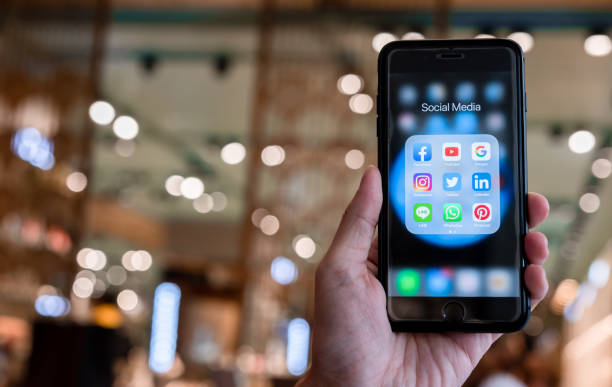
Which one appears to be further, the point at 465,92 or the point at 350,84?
the point at 350,84

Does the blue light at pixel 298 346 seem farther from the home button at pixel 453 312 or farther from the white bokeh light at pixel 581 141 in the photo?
the home button at pixel 453 312

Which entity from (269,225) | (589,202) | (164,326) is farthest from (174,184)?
(269,225)

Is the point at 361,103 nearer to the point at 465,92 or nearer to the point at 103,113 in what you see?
the point at 103,113

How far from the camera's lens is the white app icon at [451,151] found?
3.22 ft

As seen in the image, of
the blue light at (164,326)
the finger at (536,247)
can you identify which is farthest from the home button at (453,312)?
the blue light at (164,326)

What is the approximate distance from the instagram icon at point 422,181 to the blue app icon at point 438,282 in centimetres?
11

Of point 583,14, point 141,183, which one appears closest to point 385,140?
point 583,14

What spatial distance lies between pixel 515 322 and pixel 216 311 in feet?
20.2

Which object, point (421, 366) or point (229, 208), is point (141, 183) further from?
point (421, 366)

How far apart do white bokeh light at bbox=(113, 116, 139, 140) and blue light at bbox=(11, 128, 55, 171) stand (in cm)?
418

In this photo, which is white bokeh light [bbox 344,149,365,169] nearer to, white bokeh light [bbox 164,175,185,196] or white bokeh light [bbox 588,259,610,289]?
white bokeh light [bbox 164,175,185,196]

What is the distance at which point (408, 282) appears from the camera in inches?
37.5

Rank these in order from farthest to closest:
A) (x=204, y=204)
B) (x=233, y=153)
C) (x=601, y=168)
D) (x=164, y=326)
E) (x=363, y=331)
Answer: (x=204, y=204), (x=233, y=153), (x=601, y=168), (x=164, y=326), (x=363, y=331)

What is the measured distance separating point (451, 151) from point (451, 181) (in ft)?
0.13
